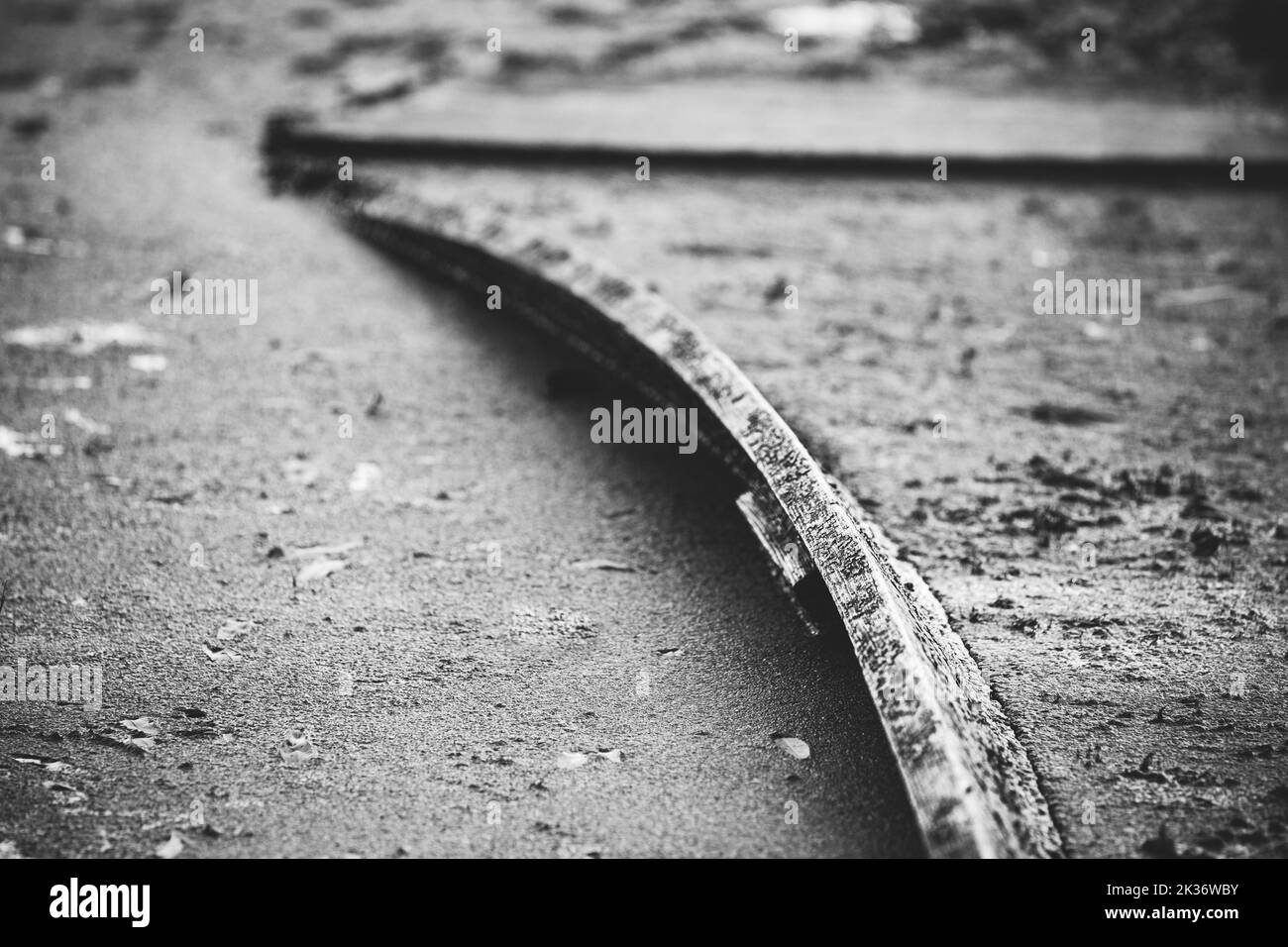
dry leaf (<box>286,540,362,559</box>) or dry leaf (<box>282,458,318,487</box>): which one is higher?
dry leaf (<box>282,458,318,487</box>)

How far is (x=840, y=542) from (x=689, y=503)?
689 millimetres

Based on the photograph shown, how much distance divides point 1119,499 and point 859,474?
664 millimetres

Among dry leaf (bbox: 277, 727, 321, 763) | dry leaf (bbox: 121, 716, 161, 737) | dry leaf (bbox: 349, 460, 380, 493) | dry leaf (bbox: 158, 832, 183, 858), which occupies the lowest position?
dry leaf (bbox: 158, 832, 183, 858)

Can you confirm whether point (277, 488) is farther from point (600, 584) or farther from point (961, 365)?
point (961, 365)

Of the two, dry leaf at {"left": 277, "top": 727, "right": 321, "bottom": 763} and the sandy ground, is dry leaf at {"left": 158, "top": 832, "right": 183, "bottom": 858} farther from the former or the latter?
dry leaf at {"left": 277, "top": 727, "right": 321, "bottom": 763}

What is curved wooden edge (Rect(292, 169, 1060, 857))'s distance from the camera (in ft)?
6.52

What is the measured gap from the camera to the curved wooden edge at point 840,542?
1.99m

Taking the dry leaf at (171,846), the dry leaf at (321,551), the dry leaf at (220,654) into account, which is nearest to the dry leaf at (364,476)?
the dry leaf at (321,551)

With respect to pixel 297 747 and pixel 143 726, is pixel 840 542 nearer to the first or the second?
pixel 297 747

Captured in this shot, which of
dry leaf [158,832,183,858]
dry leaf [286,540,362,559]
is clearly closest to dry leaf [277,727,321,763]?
dry leaf [158,832,183,858]

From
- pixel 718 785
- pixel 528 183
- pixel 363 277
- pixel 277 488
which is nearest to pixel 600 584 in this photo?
pixel 718 785

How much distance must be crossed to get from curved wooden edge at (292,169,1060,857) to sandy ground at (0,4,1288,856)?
0.38 ft

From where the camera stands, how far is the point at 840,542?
257 centimetres

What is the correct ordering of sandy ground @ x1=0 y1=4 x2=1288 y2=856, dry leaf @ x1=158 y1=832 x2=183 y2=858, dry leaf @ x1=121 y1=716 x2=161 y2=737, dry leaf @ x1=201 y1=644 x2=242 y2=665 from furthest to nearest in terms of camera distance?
dry leaf @ x1=201 y1=644 x2=242 y2=665 → dry leaf @ x1=121 y1=716 x2=161 y2=737 → sandy ground @ x1=0 y1=4 x2=1288 y2=856 → dry leaf @ x1=158 y1=832 x2=183 y2=858
